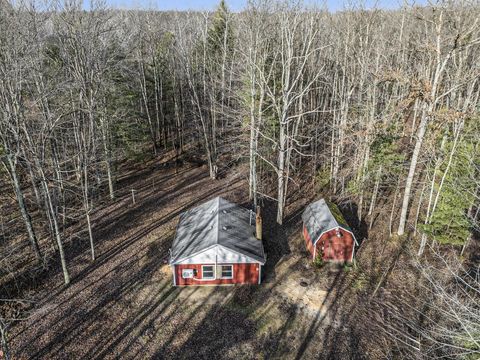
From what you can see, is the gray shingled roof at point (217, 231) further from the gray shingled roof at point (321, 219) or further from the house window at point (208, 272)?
the gray shingled roof at point (321, 219)

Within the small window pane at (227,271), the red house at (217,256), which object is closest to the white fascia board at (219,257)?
the red house at (217,256)

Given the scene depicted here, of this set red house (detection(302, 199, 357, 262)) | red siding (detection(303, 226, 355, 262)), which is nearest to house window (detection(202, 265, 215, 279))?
red house (detection(302, 199, 357, 262))

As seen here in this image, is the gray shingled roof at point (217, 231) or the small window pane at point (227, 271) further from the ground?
the gray shingled roof at point (217, 231)

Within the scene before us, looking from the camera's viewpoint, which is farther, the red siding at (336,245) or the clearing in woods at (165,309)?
the red siding at (336,245)

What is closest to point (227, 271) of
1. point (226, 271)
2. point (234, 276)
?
point (226, 271)

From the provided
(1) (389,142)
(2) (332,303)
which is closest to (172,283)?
(2) (332,303)

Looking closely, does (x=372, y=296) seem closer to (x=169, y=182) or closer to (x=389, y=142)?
(x=389, y=142)
